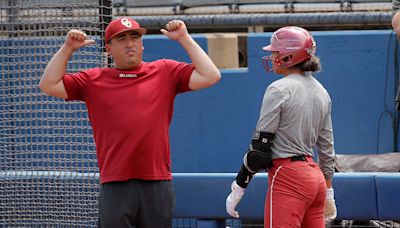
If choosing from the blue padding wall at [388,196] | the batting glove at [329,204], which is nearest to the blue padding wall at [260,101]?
the blue padding wall at [388,196]

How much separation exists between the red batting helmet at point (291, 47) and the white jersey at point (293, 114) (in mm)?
106

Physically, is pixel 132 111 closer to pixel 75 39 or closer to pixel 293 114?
pixel 75 39

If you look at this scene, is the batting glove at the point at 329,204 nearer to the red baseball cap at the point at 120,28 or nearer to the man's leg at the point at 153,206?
the man's leg at the point at 153,206

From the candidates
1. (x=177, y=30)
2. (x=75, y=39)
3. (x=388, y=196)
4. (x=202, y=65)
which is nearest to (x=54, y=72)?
→ (x=75, y=39)

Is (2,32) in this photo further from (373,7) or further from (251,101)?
(373,7)

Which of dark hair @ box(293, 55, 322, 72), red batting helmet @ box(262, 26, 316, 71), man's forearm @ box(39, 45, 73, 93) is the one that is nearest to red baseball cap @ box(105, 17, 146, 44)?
man's forearm @ box(39, 45, 73, 93)

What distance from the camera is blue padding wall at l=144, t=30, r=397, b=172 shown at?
10.5 metres

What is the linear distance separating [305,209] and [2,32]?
317cm

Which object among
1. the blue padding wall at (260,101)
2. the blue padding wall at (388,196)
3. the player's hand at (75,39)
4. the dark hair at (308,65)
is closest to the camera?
the player's hand at (75,39)

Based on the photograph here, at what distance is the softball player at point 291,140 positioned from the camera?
5.99 metres

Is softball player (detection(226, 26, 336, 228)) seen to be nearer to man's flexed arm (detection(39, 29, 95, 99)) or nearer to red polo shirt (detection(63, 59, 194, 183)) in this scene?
red polo shirt (detection(63, 59, 194, 183))

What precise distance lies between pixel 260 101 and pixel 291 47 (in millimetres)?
4447

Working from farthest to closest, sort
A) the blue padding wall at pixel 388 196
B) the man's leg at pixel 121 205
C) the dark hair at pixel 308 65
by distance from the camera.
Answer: the blue padding wall at pixel 388 196 < the dark hair at pixel 308 65 < the man's leg at pixel 121 205

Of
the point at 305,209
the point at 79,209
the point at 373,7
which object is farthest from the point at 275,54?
the point at 373,7
